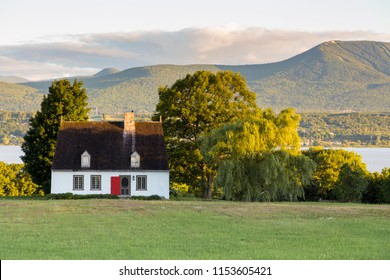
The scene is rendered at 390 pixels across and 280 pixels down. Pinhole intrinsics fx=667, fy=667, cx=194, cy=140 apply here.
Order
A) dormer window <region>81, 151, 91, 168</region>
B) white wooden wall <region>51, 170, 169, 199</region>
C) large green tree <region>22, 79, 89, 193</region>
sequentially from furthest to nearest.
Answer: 1. large green tree <region>22, 79, 89, 193</region>
2. dormer window <region>81, 151, 91, 168</region>
3. white wooden wall <region>51, 170, 169, 199</region>

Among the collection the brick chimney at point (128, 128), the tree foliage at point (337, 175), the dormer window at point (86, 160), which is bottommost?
the tree foliage at point (337, 175)

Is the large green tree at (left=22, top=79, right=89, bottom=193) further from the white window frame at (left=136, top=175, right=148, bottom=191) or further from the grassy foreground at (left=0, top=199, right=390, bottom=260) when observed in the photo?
the grassy foreground at (left=0, top=199, right=390, bottom=260)

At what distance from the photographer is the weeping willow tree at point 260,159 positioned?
189ft

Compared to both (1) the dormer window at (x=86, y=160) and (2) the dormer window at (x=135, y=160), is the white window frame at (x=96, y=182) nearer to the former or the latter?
(1) the dormer window at (x=86, y=160)

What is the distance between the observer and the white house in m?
62.5

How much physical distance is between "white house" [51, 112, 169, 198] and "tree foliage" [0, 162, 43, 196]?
30.7 meters

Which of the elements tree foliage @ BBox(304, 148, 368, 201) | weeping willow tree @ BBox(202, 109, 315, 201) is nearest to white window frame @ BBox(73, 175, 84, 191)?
weeping willow tree @ BBox(202, 109, 315, 201)

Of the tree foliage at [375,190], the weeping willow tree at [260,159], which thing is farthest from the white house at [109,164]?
the tree foliage at [375,190]

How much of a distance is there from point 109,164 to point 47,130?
9281 millimetres

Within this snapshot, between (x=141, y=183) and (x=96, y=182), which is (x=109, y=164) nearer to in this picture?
(x=96, y=182)

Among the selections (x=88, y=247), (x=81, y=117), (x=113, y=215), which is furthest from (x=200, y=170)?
(x=88, y=247)

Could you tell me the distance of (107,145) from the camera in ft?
213

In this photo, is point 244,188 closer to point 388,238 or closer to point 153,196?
point 153,196

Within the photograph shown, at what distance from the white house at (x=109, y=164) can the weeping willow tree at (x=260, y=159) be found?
5.70m
